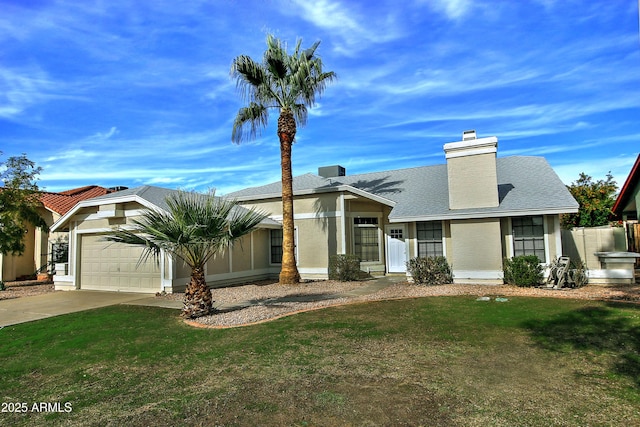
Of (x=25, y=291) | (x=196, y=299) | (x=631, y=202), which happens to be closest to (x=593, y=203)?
(x=631, y=202)

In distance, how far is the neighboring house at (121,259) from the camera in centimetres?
1427

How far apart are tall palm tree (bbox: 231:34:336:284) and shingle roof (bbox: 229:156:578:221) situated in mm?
2958

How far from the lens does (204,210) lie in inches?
356

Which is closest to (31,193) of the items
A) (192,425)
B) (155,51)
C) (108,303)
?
(108,303)

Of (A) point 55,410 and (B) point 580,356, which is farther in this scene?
(B) point 580,356

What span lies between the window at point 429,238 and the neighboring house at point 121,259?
22.2ft

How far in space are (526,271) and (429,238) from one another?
3.57 meters

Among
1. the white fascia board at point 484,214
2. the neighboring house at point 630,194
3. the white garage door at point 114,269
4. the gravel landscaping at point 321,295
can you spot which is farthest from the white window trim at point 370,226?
the neighboring house at point 630,194

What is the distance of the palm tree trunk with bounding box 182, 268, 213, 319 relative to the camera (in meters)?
9.23

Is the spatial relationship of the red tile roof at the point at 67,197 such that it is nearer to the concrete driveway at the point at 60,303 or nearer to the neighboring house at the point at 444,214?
the concrete driveway at the point at 60,303

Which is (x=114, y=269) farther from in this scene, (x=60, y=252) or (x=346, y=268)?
(x=346, y=268)

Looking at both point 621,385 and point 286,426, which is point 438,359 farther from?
point 286,426

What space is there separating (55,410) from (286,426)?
110 inches

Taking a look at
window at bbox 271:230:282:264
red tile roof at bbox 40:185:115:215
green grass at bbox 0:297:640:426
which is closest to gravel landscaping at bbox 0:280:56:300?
red tile roof at bbox 40:185:115:215
